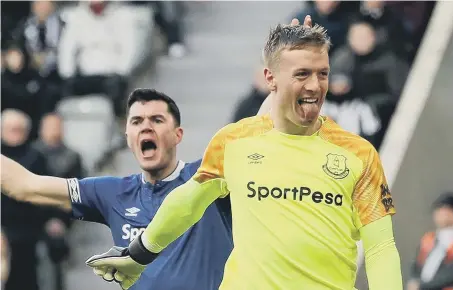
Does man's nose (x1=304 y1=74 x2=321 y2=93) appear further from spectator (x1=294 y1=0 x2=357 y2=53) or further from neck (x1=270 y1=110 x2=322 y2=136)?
spectator (x1=294 y1=0 x2=357 y2=53)

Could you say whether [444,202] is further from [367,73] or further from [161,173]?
[161,173]

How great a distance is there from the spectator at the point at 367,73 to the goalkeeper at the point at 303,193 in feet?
15.7

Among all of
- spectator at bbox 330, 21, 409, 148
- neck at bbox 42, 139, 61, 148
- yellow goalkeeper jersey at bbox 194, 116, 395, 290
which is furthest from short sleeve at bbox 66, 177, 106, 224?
neck at bbox 42, 139, 61, 148

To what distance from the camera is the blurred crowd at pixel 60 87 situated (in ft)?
30.8

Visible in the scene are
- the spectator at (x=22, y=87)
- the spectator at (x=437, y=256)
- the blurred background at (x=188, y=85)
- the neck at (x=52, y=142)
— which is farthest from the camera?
the spectator at (x=22, y=87)

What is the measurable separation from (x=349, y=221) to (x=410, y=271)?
4.61 meters

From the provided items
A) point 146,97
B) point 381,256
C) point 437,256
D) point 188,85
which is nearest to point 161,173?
point 146,97

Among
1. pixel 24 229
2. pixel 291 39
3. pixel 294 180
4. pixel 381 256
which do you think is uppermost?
pixel 291 39

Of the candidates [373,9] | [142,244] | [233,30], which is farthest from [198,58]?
[142,244]

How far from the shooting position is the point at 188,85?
10.9 m

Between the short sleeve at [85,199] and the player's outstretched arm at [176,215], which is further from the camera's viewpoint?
the short sleeve at [85,199]

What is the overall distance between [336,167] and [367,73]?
5.06 m

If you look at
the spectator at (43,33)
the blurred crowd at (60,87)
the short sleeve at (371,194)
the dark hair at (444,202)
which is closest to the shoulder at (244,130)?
the short sleeve at (371,194)

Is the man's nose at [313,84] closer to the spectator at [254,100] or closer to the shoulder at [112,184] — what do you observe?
the shoulder at [112,184]
